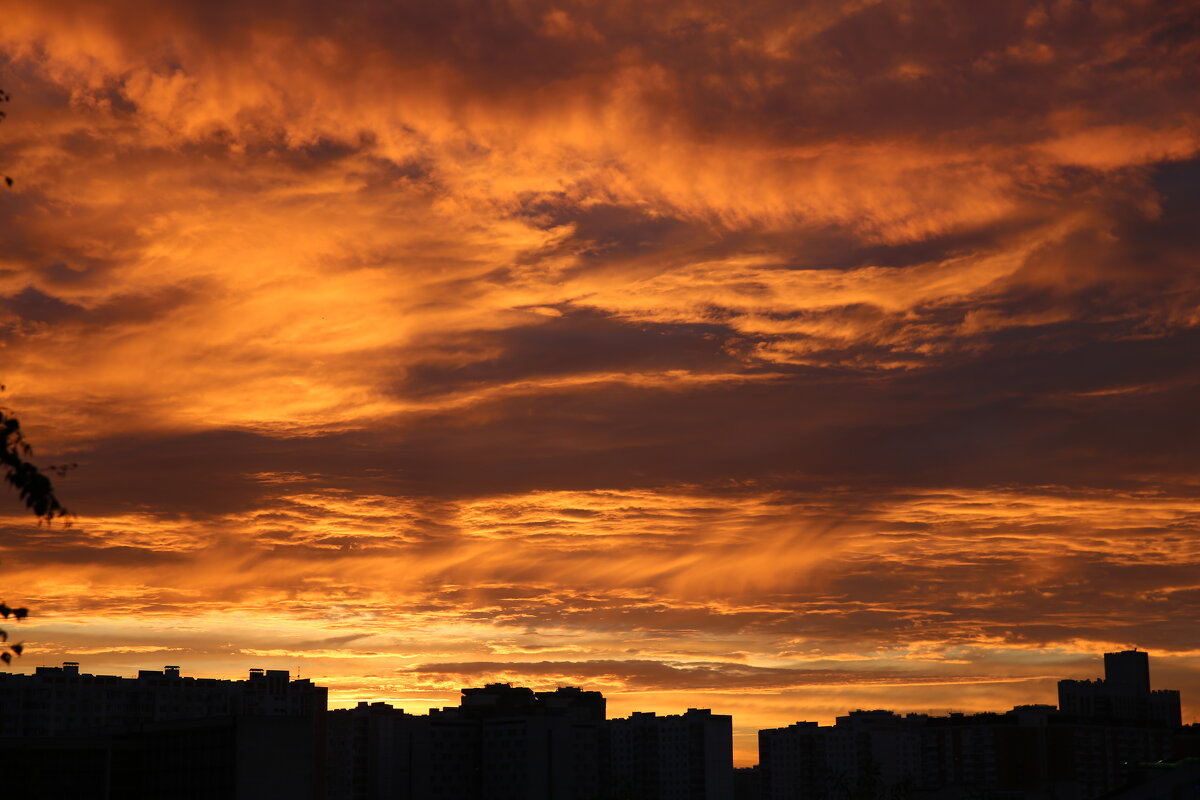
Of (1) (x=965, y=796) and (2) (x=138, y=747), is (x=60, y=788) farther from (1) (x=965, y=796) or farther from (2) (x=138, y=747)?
(1) (x=965, y=796)

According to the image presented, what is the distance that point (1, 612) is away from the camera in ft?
47.7

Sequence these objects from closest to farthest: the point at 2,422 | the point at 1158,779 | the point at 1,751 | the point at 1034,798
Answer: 1. the point at 2,422
2. the point at 1,751
3. the point at 1158,779
4. the point at 1034,798

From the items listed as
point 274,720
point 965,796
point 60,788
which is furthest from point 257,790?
point 965,796

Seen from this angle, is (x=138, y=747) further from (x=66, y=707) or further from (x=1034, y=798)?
(x=1034, y=798)

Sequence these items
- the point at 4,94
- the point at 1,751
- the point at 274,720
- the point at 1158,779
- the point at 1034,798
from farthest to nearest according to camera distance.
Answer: the point at 1034,798
the point at 274,720
the point at 1158,779
the point at 1,751
the point at 4,94

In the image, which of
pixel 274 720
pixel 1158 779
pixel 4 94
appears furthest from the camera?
pixel 274 720

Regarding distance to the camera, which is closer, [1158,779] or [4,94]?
[4,94]

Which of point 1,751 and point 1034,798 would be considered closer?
point 1,751

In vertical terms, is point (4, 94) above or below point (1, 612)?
above

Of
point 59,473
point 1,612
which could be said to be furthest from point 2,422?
point 1,612

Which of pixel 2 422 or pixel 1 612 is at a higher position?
pixel 2 422

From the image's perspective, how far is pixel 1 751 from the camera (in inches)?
3693

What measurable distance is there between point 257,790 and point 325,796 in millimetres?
93698

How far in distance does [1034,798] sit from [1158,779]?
9560 cm
